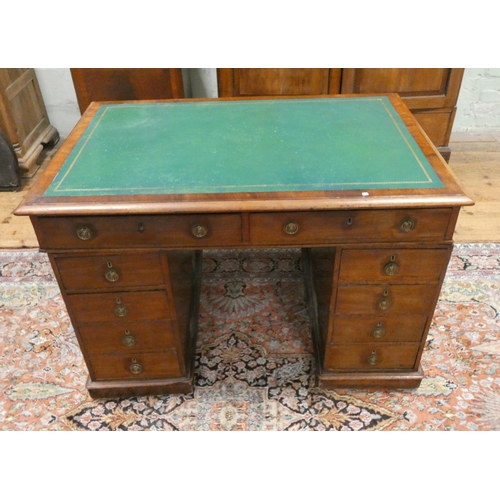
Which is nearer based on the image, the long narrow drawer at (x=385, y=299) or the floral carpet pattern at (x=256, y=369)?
the long narrow drawer at (x=385, y=299)

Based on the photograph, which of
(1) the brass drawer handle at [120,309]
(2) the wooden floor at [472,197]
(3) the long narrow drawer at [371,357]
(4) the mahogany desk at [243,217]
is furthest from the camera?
(2) the wooden floor at [472,197]

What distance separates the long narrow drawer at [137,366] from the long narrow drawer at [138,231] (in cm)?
48

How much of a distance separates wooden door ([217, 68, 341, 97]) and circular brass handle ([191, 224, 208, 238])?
1.51 m

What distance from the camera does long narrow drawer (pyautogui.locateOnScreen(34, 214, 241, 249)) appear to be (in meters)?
1.30

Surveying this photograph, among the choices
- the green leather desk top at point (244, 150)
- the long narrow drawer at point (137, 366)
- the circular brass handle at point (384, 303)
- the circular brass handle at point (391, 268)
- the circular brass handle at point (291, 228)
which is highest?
the green leather desk top at point (244, 150)

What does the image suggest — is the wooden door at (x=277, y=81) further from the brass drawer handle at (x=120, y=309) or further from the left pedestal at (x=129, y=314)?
the brass drawer handle at (x=120, y=309)

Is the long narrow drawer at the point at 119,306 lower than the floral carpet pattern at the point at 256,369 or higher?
higher

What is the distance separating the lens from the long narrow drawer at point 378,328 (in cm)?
156

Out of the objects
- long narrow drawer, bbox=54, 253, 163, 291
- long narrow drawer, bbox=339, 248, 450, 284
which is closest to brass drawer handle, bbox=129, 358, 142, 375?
long narrow drawer, bbox=54, 253, 163, 291

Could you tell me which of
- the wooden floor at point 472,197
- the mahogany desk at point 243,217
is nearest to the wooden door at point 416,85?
the wooden floor at point 472,197

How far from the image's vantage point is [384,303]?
59.3 inches

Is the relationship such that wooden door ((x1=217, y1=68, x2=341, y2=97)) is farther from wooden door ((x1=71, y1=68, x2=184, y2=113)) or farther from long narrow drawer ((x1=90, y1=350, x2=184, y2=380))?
long narrow drawer ((x1=90, y1=350, x2=184, y2=380))

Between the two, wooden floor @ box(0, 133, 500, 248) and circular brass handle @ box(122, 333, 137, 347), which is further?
wooden floor @ box(0, 133, 500, 248)

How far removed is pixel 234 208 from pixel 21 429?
1126mm
